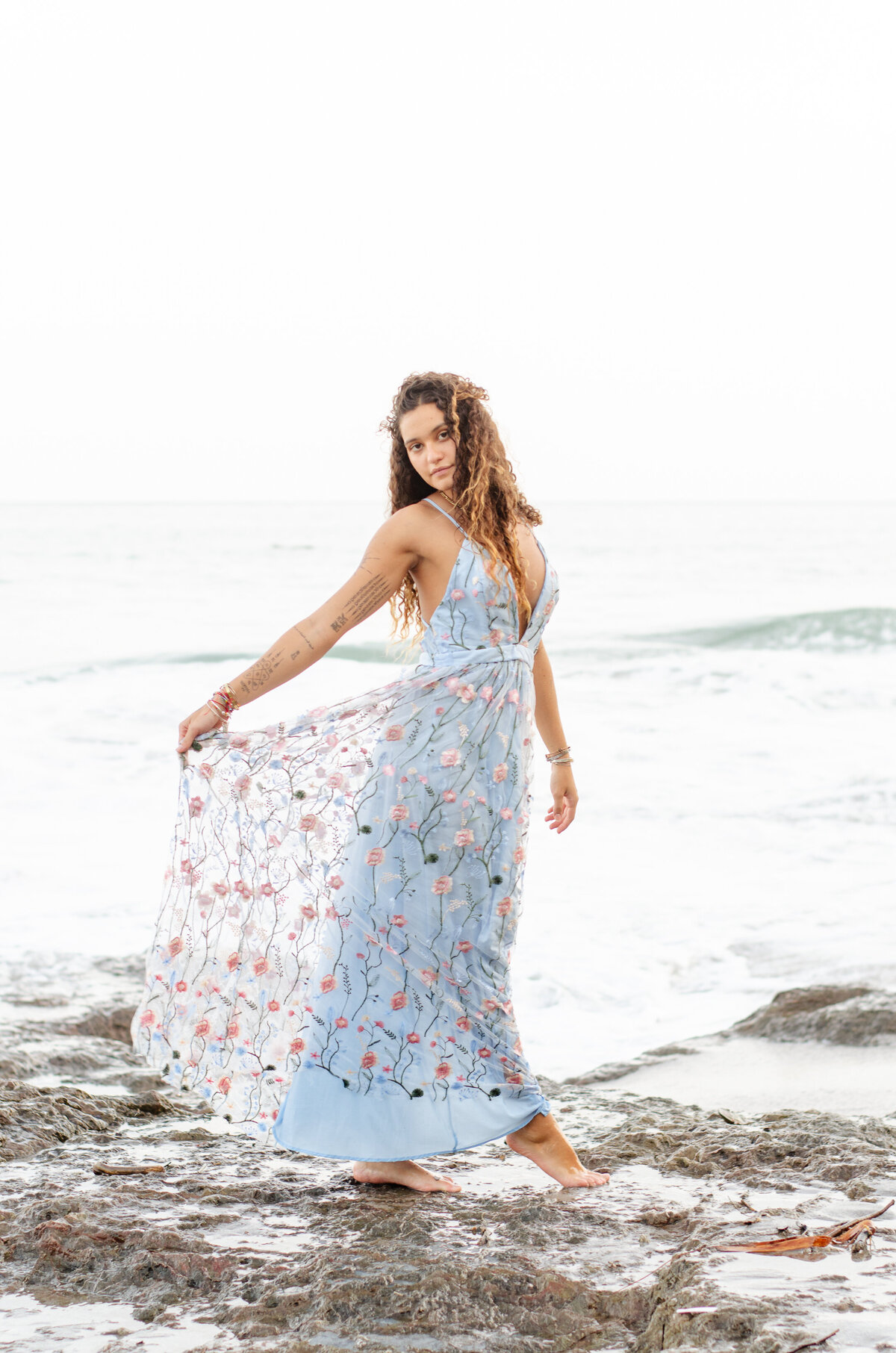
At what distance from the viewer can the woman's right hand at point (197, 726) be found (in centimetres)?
271

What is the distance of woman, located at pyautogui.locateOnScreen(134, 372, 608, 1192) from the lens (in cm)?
265

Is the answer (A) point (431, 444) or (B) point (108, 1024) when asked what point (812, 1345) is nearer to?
(A) point (431, 444)

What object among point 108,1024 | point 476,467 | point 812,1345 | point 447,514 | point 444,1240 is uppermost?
point 476,467

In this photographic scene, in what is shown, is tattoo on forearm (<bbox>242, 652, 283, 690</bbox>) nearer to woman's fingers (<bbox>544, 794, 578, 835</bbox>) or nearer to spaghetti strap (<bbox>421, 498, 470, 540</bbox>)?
spaghetti strap (<bbox>421, 498, 470, 540</bbox>)

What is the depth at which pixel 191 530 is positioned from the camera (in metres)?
45.8

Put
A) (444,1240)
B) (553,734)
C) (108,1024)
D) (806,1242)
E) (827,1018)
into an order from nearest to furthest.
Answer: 1. (806,1242)
2. (444,1240)
3. (553,734)
4. (827,1018)
5. (108,1024)

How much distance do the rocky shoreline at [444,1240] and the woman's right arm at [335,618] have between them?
1.03m

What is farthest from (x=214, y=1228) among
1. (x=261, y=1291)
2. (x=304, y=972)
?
(x=304, y=972)

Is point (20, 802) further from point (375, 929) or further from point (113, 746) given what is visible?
point (375, 929)

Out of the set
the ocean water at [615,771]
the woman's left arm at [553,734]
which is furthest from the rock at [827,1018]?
the woman's left arm at [553,734]

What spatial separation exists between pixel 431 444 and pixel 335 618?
460mm

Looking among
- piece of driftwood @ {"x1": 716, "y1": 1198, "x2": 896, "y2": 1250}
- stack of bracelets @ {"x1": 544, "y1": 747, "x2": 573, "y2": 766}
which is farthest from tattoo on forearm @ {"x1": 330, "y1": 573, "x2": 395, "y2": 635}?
piece of driftwood @ {"x1": 716, "y1": 1198, "x2": 896, "y2": 1250}

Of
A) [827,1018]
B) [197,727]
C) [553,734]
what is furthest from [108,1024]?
[827,1018]

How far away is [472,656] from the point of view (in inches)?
106
